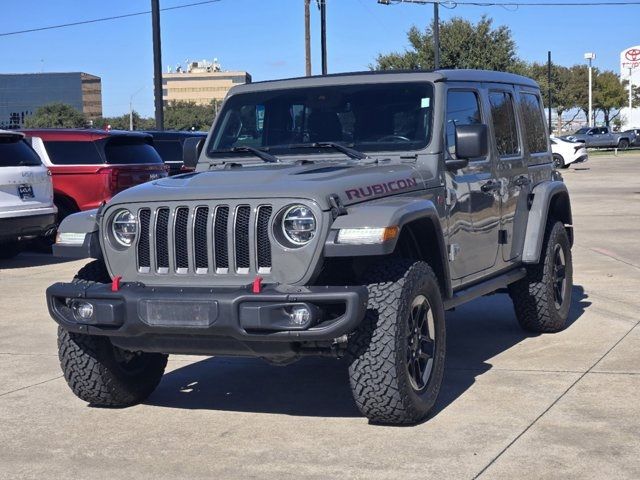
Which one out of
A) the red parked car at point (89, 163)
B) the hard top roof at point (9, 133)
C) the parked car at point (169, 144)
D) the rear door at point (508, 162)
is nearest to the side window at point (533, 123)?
the rear door at point (508, 162)

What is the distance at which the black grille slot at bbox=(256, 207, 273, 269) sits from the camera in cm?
526

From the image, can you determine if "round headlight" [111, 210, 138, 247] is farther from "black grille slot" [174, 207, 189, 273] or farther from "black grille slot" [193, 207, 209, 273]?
"black grille slot" [193, 207, 209, 273]

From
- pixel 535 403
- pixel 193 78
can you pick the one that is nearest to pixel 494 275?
pixel 535 403

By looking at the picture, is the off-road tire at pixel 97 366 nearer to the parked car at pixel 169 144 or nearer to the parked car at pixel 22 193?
the parked car at pixel 22 193

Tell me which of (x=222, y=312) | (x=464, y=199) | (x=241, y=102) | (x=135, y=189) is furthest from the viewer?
(x=241, y=102)

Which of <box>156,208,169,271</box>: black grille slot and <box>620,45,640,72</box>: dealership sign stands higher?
<box>620,45,640,72</box>: dealership sign

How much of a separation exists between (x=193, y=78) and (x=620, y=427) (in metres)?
196

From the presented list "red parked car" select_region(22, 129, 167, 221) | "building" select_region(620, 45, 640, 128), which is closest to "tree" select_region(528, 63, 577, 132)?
"building" select_region(620, 45, 640, 128)

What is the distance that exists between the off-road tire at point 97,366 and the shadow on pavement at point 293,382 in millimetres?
269

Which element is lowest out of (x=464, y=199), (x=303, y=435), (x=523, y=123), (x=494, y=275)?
(x=303, y=435)

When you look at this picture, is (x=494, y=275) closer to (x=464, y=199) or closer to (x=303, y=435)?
(x=464, y=199)

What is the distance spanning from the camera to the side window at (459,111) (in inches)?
260

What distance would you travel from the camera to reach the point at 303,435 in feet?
18.0

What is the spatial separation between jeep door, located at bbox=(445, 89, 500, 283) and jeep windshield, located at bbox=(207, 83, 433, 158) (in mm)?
257
